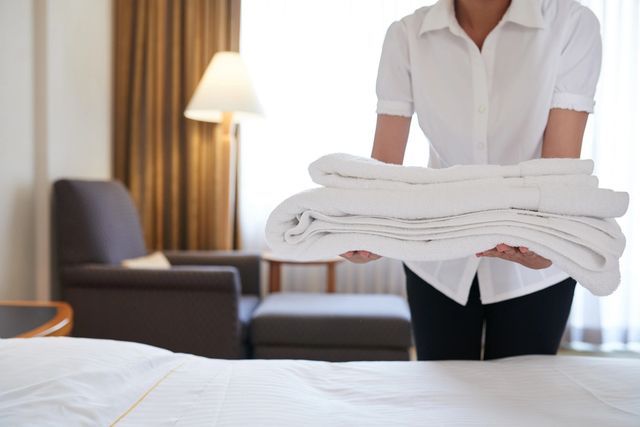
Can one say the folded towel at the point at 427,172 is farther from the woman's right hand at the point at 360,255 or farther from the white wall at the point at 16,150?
the white wall at the point at 16,150

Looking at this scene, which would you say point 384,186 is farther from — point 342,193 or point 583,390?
point 583,390

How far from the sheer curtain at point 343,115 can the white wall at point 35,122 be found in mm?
1099

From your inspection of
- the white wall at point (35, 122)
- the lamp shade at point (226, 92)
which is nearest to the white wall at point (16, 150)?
the white wall at point (35, 122)

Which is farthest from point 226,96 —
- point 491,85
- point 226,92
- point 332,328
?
point 491,85

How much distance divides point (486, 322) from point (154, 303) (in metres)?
1.59

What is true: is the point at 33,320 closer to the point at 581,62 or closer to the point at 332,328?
the point at 332,328

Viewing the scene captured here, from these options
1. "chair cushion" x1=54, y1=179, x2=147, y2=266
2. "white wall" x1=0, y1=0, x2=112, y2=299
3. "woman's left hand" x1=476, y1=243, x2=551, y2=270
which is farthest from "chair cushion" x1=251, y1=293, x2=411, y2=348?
"woman's left hand" x1=476, y1=243, x2=551, y2=270

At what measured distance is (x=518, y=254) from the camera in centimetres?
88

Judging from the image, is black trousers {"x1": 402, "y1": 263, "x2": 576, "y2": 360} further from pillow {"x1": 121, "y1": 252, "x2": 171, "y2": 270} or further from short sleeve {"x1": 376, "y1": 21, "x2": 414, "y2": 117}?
pillow {"x1": 121, "y1": 252, "x2": 171, "y2": 270}

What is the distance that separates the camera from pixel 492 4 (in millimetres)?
1233

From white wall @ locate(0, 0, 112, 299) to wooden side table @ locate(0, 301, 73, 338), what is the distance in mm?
694

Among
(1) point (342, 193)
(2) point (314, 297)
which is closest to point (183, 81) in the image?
(2) point (314, 297)

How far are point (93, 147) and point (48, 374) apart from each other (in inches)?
108

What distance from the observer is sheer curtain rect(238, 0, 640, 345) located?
3.75m
